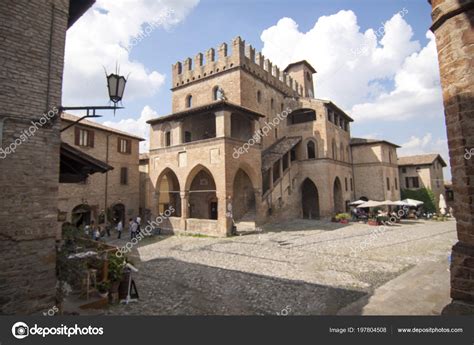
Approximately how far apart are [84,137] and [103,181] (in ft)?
12.5

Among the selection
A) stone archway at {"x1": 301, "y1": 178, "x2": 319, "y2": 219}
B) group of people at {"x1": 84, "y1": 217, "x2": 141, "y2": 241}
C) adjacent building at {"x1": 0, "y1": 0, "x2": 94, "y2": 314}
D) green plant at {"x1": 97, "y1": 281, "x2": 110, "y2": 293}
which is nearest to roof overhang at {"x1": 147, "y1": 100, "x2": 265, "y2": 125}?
group of people at {"x1": 84, "y1": 217, "x2": 141, "y2": 241}

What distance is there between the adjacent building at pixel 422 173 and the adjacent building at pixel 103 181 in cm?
3482

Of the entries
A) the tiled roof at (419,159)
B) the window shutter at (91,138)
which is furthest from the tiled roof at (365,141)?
the window shutter at (91,138)

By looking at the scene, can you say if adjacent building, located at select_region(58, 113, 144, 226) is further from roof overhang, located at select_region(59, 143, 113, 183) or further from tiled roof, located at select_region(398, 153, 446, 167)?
tiled roof, located at select_region(398, 153, 446, 167)

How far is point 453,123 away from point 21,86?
294 inches

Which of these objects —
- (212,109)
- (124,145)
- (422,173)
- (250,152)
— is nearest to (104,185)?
(124,145)

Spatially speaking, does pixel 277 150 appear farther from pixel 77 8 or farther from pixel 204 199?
pixel 77 8

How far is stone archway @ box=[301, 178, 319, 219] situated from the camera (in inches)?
1123

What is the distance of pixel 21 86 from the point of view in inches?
203

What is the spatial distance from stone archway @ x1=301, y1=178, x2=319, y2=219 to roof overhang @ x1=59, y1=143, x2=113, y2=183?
77.7 feet

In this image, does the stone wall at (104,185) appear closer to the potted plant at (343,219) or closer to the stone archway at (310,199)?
the stone archway at (310,199)

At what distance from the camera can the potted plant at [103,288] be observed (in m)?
6.42

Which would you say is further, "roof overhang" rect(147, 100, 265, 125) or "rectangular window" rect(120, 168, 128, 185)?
"rectangular window" rect(120, 168, 128, 185)

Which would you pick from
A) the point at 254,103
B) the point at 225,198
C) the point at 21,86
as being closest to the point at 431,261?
the point at 225,198
